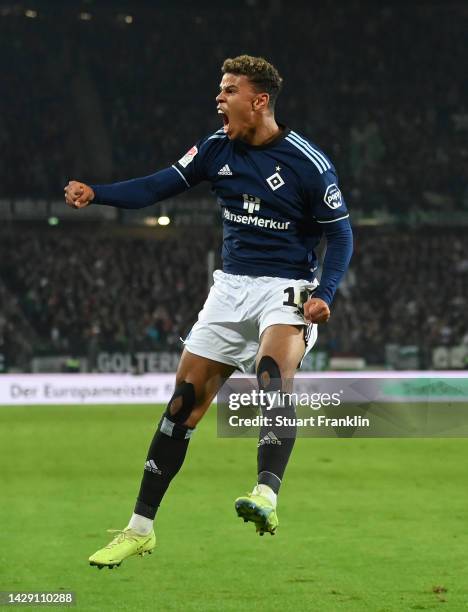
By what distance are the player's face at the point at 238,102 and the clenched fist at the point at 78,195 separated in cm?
74

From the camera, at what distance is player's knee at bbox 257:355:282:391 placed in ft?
17.0

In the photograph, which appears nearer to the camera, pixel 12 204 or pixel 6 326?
pixel 6 326

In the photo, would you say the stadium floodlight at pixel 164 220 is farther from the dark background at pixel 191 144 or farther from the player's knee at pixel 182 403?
the player's knee at pixel 182 403

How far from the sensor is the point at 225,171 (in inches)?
217

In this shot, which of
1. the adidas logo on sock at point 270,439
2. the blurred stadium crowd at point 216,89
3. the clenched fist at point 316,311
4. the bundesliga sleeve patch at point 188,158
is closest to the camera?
the clenched fist at point 316,311

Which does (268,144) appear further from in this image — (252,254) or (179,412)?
(179,412)

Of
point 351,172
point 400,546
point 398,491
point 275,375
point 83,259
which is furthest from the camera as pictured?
point 351,172

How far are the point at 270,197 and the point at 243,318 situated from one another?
60 centimetres

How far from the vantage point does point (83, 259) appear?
2877 cm

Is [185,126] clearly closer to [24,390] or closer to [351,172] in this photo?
[351,172]

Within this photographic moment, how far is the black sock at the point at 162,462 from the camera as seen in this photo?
5.41 meters

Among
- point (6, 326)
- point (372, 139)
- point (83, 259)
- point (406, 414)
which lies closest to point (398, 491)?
point (406, 414)

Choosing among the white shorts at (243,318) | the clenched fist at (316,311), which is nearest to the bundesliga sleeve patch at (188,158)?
the white shorts at (243,318)

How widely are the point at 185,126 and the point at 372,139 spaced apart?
5254 mm
